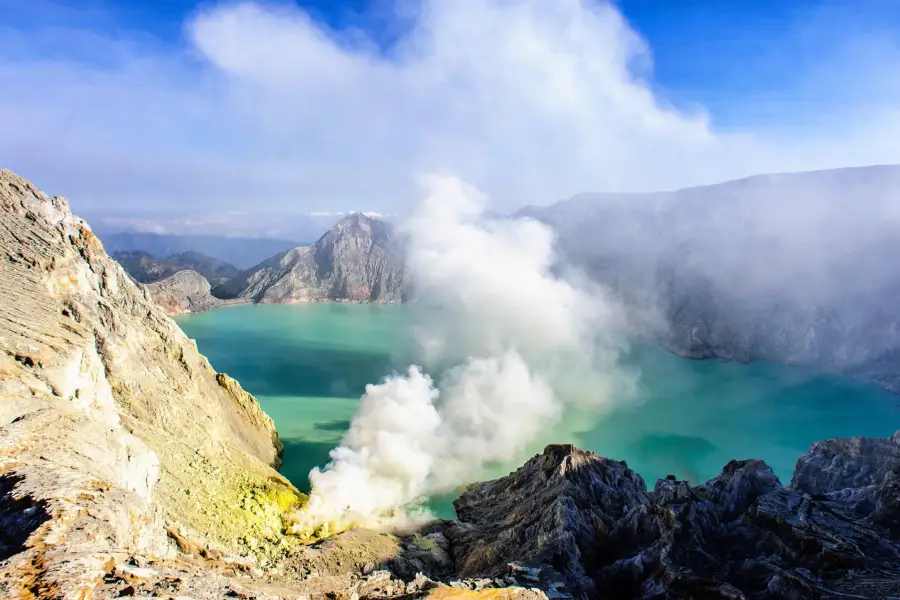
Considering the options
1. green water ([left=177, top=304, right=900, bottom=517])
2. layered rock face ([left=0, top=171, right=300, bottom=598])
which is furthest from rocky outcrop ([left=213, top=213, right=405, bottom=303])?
layered rock face ([left=0, top=171, right=300, bottom=598])

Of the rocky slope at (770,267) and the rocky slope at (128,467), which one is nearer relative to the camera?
the rocky slope at (128,467)

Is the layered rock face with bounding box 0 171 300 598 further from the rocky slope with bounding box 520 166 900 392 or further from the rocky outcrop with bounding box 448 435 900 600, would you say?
the rocky slope with bounding box 520 166 900 392

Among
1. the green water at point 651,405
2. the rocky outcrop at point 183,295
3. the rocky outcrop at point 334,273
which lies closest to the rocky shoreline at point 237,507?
the green water at point 651,405

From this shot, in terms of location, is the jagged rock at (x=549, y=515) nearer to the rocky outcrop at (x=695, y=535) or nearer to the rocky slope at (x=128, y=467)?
the rocky outcrop at (x=695, y=535)

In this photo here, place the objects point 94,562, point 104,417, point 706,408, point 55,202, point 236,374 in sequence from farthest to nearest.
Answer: point 236,374
point 706,408
point 55,202
point 104,417
point 94,562

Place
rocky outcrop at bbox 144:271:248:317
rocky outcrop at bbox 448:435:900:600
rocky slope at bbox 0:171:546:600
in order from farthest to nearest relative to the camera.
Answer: rocky outcrop at bbox 144:271:248:317 → rocky outcrop at bbox 448:435:900:600 → rocky slope at bbox 0:171:546:600

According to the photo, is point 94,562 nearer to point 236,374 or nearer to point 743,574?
point 743,574

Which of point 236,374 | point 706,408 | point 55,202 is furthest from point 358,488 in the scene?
point 706,408
